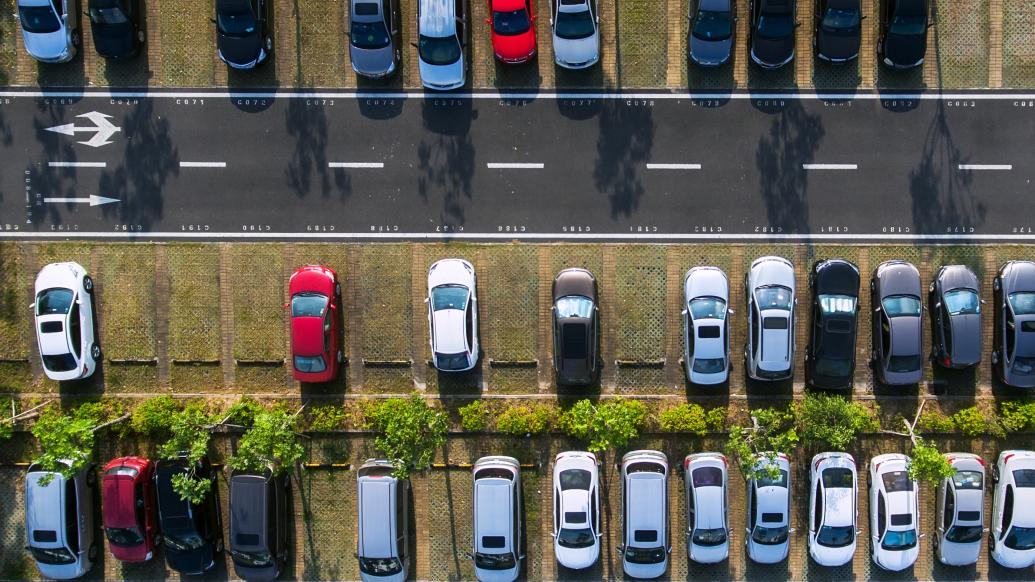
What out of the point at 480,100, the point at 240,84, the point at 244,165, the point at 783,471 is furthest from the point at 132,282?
the point at 783,471

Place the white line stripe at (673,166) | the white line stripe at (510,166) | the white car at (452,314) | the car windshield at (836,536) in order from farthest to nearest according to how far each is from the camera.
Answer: the white line stripe at (510,166)
the white line stripe at (673,166)
the car windshield at (836,536)
the white car at (452,314)

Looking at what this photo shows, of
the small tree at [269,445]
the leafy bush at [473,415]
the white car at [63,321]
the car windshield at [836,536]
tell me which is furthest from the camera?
the leafy bush at [473,415]

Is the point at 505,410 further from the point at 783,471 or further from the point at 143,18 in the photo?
the point at 143,18

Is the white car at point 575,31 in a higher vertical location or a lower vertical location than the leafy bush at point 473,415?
higher

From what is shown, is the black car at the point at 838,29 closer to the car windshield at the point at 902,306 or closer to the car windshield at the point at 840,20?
the car windshield at the point at 840,20

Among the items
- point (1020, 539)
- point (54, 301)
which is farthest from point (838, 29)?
point (54, 301)

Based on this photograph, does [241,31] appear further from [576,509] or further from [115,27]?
[576,509]

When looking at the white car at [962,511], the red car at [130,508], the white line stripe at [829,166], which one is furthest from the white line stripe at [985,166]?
the red car at [130,508]
